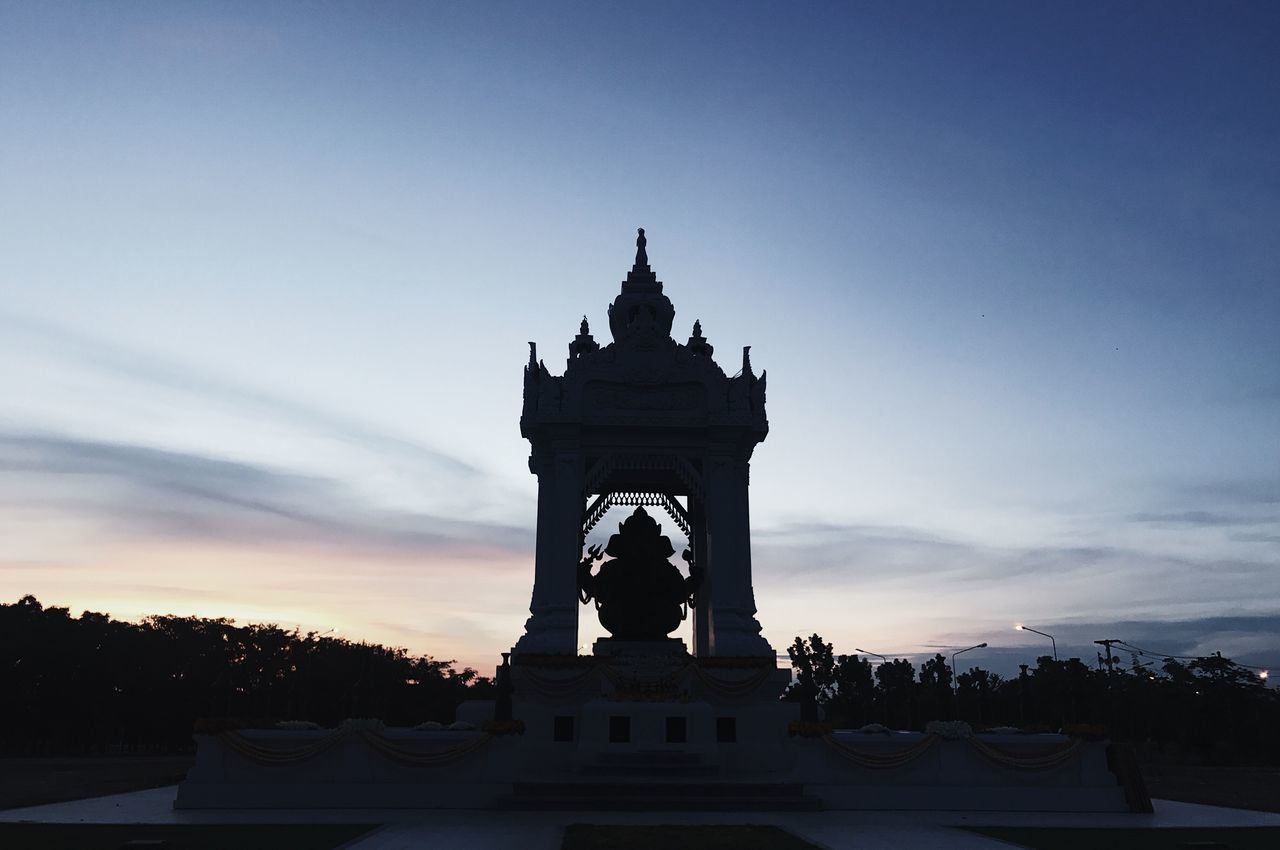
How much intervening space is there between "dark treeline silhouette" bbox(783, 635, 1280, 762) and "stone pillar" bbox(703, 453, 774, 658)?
4268cm

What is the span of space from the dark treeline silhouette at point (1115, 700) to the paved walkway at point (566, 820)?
1897 inches

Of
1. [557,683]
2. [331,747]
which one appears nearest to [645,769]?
[557,683]

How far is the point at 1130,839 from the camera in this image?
18062mm

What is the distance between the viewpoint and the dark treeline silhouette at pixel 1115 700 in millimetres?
80688

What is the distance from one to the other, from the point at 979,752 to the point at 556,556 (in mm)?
15255

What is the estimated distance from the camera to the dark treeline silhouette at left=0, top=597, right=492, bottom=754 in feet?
263

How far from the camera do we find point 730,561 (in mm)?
32750

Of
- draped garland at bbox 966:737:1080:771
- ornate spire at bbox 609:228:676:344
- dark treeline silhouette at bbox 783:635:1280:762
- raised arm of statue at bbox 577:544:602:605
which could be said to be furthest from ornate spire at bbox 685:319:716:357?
dark treeline silhouette at bbox 783:635:1280:762

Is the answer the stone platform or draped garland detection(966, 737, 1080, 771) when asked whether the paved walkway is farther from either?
draped garland detection(966, 737, 1080, 771)

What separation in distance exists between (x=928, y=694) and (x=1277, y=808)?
78039 millimetres

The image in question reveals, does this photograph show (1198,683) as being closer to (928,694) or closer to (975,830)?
(928,694)

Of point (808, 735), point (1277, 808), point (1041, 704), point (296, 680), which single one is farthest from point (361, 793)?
point (1041, 704)

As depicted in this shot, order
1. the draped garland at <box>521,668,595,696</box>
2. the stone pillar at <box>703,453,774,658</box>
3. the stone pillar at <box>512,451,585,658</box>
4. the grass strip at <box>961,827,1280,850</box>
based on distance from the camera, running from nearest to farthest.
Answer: the grass strip at <box>961,827,1280,850</box> → the draped garland at <box>521,668,595,696</box> → the stone pillar at <box>512,451,585,658</box> → the stone pillar at <box>703,453,774,658</box>

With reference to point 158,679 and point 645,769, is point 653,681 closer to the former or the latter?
point 645,769
